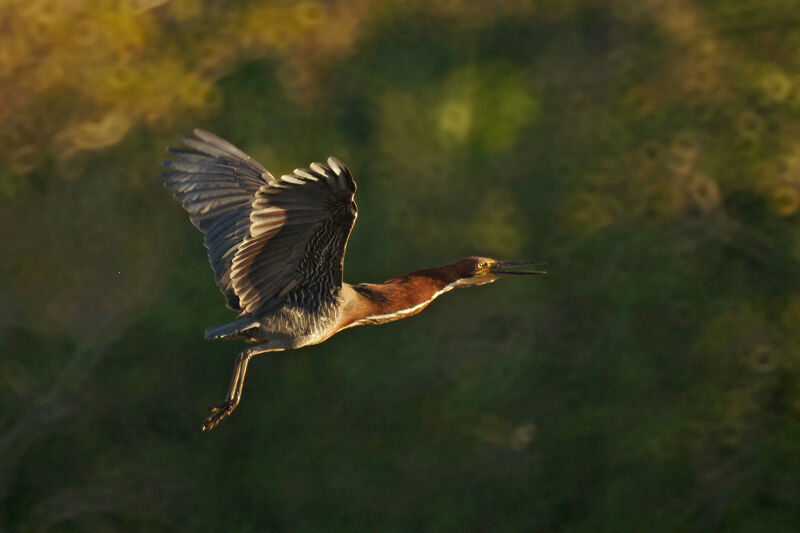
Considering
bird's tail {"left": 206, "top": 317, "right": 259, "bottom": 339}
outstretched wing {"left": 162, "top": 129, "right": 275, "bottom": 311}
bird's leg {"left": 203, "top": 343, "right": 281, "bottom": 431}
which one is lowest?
bird's leg {"left": 203, "top": 343, "right": 281, "bottom": 431}

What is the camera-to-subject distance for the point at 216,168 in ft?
16.5

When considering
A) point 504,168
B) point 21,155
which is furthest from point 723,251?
point 21,155

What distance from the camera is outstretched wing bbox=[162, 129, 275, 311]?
490 cm

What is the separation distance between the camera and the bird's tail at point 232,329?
4211mm

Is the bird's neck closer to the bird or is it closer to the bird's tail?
the bird

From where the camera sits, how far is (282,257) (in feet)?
13.9

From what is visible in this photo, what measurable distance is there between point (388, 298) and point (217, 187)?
0.97 m

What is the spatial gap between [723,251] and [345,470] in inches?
112

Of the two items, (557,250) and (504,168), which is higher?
(504,168)

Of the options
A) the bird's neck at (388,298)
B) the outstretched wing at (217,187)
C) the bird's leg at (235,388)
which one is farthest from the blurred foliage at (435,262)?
the bird's leg at (235,388)

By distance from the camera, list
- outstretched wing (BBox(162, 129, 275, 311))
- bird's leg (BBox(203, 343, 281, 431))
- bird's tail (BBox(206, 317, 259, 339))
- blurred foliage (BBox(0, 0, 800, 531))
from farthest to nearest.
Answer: blurred foliage (BBox(0, 0, 800, 531))
outstretched wing (BBox(162, 129, 275, 311))
bird's leg (BBox(203, 343, 281, 431))
bird's tail (BBox(206, 317, 259, 339))

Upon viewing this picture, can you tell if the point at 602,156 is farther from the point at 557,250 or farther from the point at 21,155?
the point at 21,155

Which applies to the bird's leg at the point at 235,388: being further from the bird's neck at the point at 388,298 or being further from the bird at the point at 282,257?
the bird's neck at the point at 388,298

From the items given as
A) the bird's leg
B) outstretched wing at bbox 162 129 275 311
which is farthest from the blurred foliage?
the bird's leg
